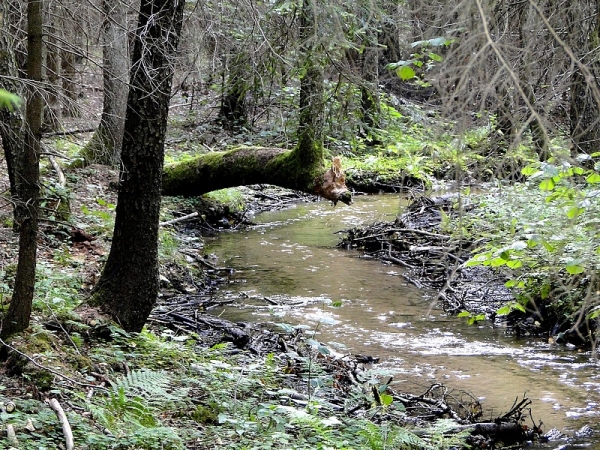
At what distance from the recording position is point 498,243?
848cm

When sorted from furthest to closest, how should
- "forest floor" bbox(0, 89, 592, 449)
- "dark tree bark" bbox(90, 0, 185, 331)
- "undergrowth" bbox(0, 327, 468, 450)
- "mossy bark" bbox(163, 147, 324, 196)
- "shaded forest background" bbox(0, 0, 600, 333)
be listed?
"mossy bark" bbox(163, 147, 324, 196) < "dark tree bark" bbox(90, 0, 185, 331) < "forest floor" bbox(0, 89, 592, 449) < "undergrowth" bbox(0, 327, 468, 450) < "shaded forest background" bbox(0, 0, 600, 333)

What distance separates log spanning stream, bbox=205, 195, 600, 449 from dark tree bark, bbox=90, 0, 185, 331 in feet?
4.50

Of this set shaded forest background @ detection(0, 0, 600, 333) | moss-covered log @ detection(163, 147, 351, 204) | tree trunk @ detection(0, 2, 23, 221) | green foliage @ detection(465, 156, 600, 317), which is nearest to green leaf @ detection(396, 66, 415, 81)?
shaded forest background @ detection(0, 0, 600, 333)

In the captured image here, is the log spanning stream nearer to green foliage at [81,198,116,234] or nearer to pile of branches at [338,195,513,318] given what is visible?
pile of branches at [338,195,513,318]

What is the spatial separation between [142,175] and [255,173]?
5.31 metres

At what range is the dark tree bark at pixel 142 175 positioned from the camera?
19.2ft

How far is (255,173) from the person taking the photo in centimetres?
1127

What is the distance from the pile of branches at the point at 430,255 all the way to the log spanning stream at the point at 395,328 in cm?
Result: 29

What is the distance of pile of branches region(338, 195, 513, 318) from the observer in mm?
9352

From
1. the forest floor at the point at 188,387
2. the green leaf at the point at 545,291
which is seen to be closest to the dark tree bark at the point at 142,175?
the forest floor at the point at 188,387

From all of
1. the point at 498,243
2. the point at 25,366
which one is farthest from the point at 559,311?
the point at 25,366

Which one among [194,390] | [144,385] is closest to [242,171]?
[194,390]

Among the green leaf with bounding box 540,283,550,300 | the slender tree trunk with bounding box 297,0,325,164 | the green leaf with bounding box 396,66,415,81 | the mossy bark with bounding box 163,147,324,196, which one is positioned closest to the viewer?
the green leaf with bounding box 396,66,415,81

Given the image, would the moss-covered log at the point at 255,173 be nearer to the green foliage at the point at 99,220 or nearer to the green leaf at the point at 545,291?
the green foliage at the point at 99,220
